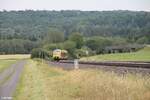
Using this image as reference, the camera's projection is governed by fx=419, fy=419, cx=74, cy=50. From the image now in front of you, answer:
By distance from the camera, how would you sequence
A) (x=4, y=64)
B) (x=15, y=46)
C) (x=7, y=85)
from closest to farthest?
(x=7, y=85) → (x=4, y=64) → (x=15, y=46)

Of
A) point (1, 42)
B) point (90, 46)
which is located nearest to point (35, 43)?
point (1, 42)

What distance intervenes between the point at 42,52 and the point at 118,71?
9913cm

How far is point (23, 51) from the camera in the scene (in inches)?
7259

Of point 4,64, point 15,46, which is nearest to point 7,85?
point 4,64

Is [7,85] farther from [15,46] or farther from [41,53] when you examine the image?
[15,46]

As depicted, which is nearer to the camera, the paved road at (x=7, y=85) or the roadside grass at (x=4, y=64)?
the paved road at (x=7, y=85)

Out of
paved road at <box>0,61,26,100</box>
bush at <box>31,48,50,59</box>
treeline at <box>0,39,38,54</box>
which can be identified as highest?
paved road at <box>0,61,26,100</box>

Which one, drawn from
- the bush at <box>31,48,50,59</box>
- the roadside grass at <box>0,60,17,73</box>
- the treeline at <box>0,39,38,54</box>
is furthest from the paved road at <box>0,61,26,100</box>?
the treeline at <box>0,39,38,54</box>

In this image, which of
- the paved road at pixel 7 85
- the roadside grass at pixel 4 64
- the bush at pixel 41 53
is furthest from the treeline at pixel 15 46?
the paved road at pixel 7 85

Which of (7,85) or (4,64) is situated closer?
(7,85)

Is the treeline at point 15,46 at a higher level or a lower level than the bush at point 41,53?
lower

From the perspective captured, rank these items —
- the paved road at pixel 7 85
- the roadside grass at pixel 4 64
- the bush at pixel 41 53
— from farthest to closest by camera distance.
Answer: the bush at pixel 41 53 → the roadside grass at pixel 4 64 → the paved road at pixel 7 85

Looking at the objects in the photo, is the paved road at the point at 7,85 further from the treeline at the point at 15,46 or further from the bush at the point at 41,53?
the treeline at the point at 15,46

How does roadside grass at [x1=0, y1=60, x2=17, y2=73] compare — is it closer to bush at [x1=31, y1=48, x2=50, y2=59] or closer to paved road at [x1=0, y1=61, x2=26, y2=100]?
paved road at [x1=0, y1=61, x2=26, y2=100]
